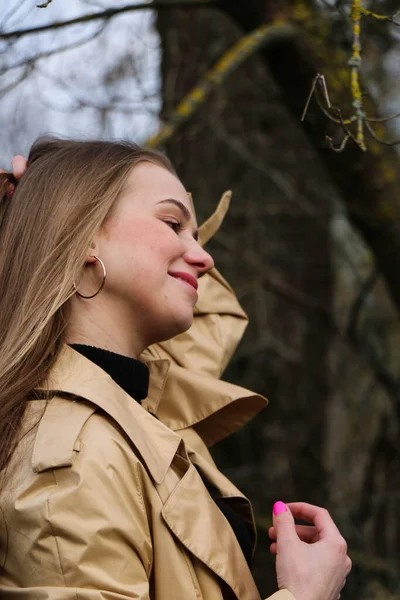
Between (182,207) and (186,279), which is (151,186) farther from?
(186,279)

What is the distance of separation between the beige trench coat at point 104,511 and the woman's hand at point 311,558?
0.07 m

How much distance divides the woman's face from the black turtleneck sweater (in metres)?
0.09

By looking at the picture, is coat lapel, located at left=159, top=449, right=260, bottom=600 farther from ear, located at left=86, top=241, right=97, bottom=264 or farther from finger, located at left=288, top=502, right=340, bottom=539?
ear, located at left=86, top=241, right=97, bottom=264

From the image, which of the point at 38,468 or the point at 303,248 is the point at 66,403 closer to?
the point at 38,468

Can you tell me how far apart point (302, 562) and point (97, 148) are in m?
1.22

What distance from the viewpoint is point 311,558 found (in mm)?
1861

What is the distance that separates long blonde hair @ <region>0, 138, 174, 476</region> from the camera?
191cm

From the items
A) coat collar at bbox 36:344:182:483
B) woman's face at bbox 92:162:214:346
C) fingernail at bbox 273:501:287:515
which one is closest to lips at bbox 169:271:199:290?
woman's face at bbox 92:162:214:346

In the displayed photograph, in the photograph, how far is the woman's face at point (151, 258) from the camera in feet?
6.88

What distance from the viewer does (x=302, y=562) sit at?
1841 mm

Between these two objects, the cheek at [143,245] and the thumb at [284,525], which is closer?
the thumb at [284,525]

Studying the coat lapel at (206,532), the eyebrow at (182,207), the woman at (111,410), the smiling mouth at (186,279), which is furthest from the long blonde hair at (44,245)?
the coat lapel at (206,532)

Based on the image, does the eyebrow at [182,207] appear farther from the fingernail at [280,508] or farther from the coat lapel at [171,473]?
the fingernail at [280,508]

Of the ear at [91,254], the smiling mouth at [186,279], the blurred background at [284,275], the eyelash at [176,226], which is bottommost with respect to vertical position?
the blurred background at [284,275]
